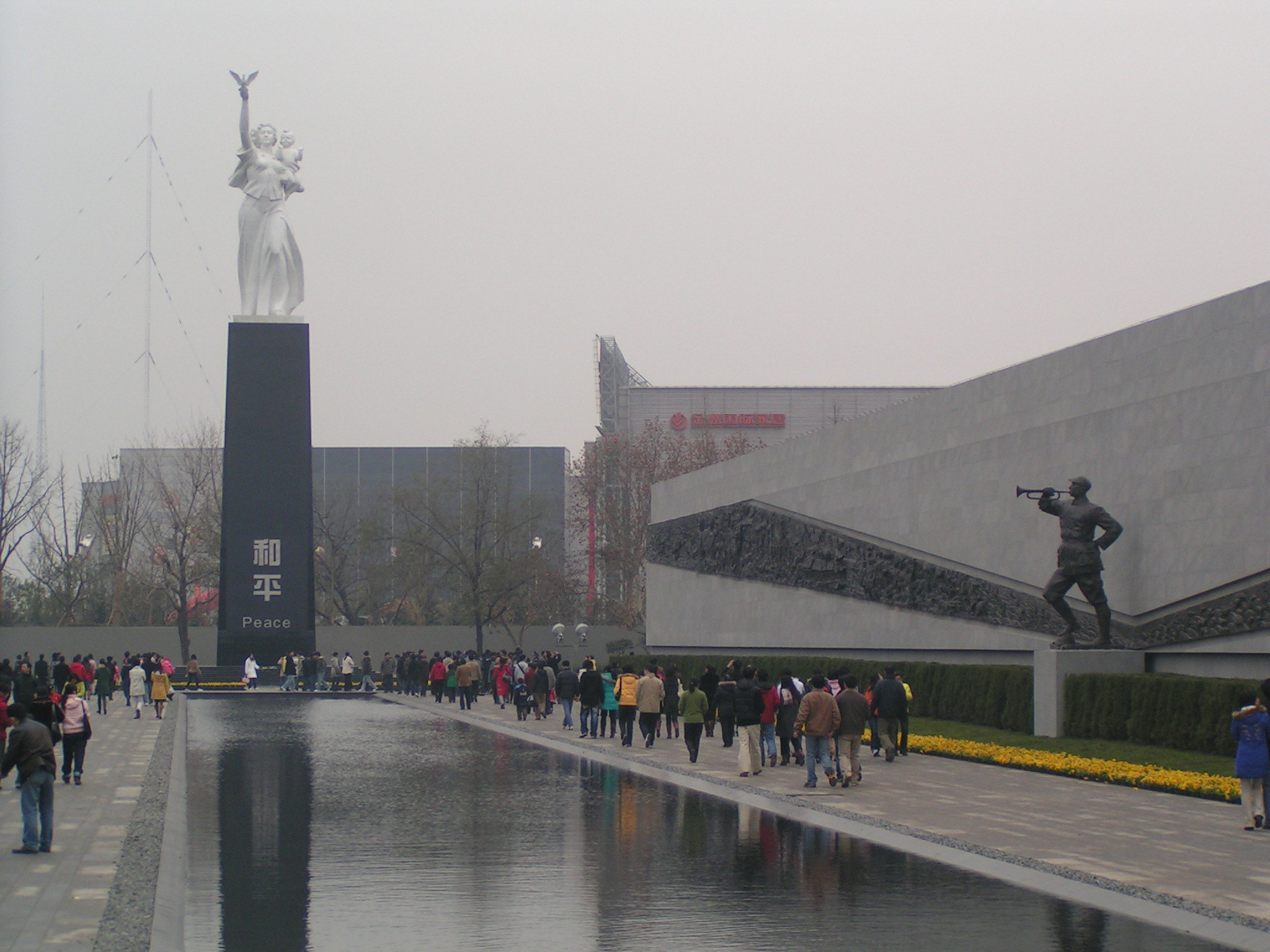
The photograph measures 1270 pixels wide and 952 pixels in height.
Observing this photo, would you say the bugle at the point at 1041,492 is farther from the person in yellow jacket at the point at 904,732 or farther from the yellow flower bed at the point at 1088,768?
the yellow flower bed at the point at 1088,768

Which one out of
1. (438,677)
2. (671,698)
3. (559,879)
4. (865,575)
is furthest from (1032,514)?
(438,677)

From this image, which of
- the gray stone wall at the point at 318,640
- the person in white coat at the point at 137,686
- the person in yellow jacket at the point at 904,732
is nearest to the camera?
the person in yellow jacket at the point at 904,732

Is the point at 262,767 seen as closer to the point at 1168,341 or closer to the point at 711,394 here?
the point at 1168,341

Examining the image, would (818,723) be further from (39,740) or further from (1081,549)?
(39,740)

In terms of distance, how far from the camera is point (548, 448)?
9900 centimetres

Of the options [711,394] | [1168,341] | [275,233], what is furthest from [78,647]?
[1168,341]

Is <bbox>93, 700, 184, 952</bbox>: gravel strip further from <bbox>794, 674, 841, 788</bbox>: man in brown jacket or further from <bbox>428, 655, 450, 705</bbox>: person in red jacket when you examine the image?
<bbox>428, 655, 450, 705</bbox>: person in red jacket

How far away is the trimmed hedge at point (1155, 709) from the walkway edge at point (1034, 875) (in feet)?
18.5

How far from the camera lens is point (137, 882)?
34.2 feet

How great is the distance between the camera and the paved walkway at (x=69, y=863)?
8.69 meters

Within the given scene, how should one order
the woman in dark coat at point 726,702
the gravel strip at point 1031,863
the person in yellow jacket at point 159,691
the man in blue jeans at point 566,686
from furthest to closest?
the person in yellow jacket at point 159,691
the man in blue jeans at point 566,686
the woman in dark coat at point 726,702
the gravel strip at point 1031,863

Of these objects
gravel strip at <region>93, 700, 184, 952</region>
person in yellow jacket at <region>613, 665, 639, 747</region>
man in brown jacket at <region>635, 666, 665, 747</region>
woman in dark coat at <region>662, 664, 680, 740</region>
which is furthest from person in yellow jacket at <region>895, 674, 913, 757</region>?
gravel strip at <region>93, 700, 184, 952</region>

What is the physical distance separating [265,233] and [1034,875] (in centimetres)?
4550

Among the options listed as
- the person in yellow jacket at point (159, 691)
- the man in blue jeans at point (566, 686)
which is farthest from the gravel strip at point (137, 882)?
the person in yellow jacket at point (159, 691)
